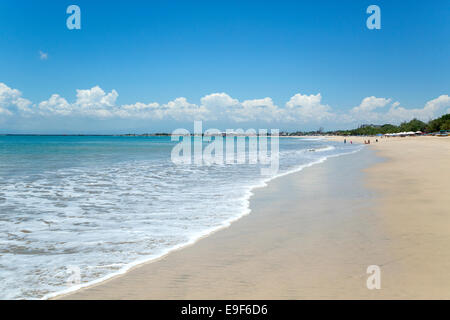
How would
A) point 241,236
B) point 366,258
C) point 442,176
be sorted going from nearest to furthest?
1. point 366,258
2. point 241,236
3. point 442,176

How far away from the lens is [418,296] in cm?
363

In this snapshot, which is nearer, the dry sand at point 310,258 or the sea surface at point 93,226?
the dry sand at point 310,258

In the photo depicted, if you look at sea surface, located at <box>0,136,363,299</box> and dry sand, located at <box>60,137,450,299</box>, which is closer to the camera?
dry sand, located at <box>60,137,450,299</box>

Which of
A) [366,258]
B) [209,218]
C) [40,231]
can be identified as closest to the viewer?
[366,258]

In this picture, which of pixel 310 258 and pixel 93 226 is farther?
pixel 93 226

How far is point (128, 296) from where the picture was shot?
3.83m

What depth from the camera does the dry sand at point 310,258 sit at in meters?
3.86

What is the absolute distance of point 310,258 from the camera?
4.87m

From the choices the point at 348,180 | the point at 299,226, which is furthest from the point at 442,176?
the point at 299,226

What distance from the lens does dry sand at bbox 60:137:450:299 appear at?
3859 mm

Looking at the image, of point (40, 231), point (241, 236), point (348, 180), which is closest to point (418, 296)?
point (241, 236)

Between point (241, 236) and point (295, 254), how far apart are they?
133 cm

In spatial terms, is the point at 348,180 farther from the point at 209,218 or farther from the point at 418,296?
the point at 418,296
